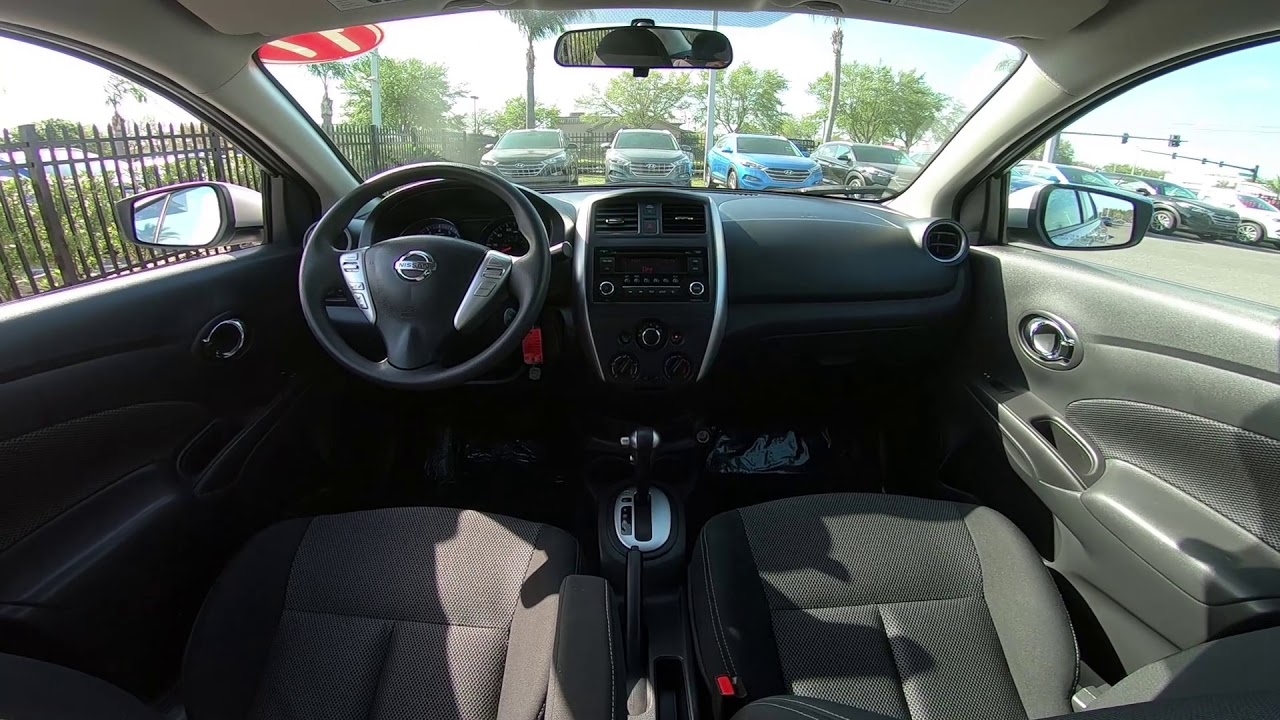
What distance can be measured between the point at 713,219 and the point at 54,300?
173 centimetres

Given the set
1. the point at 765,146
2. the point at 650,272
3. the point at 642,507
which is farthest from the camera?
the point at 765,146

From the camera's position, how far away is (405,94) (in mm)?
2492

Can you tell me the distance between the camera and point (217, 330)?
6.42ft

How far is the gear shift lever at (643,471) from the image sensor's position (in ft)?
7.23

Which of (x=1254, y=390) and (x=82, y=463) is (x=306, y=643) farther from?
(x=1254, y=390)

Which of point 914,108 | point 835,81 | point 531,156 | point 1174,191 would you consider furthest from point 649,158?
point 1174,191

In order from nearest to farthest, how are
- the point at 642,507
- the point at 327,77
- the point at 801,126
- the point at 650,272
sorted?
1. the point at 650,272
2. the point at 327,77
3. the point at 642,507
4. the point at 801,126

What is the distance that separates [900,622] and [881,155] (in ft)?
6.06

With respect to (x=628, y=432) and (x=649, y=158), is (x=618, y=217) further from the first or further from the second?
(x=628, y=432)

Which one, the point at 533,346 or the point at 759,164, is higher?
the point at 759,164

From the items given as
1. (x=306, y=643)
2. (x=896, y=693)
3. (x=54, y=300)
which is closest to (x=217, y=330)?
(x=54, y=300)

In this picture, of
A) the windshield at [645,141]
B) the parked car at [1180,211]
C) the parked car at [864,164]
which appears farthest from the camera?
the parked car at [864,164]

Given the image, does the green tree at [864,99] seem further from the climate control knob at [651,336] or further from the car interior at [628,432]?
the climate control knob at [651,336]

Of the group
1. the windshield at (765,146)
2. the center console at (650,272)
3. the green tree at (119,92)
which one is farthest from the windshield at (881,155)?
the green tree at (119,92)
